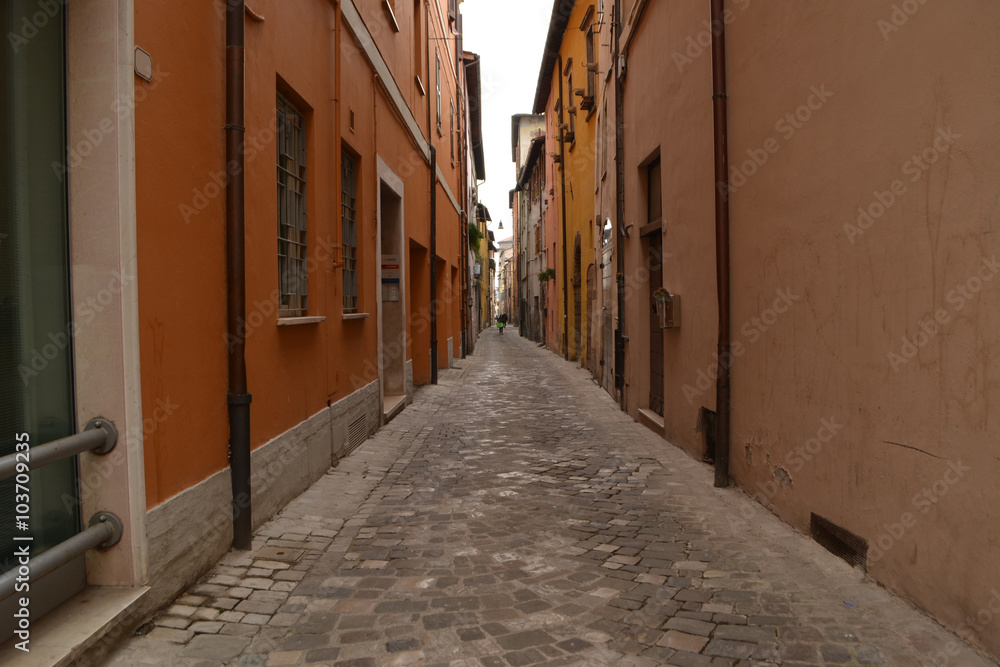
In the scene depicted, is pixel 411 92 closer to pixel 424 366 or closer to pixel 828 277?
pixel 424 366

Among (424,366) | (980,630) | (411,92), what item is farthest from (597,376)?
(980,630)

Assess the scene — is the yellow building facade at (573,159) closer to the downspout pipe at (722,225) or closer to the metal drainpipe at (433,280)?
the metal drainpipe at (433,280)

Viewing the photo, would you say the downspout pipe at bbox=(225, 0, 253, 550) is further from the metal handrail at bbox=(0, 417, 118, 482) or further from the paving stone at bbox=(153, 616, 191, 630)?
the metal handrail at bbox=(0, 417, 118, 482)

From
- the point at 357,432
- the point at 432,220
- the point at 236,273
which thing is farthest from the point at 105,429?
the point at 432,220

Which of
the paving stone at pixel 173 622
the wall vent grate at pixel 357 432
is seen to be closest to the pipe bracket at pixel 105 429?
the paving stone at pixel 173 622

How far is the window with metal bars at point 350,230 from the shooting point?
7.48 m

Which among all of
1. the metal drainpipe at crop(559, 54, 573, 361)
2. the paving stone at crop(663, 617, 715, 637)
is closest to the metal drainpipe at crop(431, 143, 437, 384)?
the metal drainpipe at crop(559, 54, 573, 361)

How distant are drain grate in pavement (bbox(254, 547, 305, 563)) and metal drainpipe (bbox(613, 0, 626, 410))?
670cm

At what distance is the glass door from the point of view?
2625 millimetres

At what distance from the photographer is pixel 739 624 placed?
3.03 meters

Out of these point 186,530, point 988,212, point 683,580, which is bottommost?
point 683,580

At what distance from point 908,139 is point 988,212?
0.64m

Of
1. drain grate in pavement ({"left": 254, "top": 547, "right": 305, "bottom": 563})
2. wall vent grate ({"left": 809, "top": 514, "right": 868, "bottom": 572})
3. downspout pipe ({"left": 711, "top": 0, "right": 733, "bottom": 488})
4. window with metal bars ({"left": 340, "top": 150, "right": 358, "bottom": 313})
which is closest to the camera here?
wall vent grate ({"left": 809, "top": 514, "right": 868, "bottom": 572})

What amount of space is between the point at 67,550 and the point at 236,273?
70.3 inches
